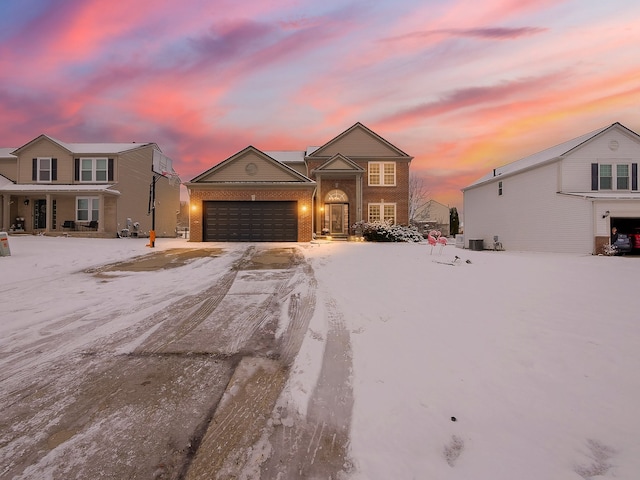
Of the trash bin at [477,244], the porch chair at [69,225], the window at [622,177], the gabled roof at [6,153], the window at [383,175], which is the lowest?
the trash bin at [477,244]

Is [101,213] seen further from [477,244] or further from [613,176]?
[613,176]

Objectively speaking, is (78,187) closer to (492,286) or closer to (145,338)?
(145,338)

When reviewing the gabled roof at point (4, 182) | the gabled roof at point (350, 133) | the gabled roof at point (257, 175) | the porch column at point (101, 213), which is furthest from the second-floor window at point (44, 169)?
the gabled roof at point (350, 133)

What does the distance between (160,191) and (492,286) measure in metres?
28.1

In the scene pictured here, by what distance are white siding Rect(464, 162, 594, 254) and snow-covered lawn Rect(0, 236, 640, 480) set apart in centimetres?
1118

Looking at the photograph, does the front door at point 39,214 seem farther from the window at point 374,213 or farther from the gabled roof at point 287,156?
the window at point 374,213

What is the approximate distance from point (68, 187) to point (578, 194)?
3274cm

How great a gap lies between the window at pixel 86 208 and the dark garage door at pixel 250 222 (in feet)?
34.6

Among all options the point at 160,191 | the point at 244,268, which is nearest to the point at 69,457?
the point at 244,268

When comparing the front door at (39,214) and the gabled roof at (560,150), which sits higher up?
the gabled roof at (560,150)

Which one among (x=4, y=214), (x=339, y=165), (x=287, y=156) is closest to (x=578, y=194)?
(x=339, y=165)

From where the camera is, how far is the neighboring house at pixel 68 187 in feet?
71.7


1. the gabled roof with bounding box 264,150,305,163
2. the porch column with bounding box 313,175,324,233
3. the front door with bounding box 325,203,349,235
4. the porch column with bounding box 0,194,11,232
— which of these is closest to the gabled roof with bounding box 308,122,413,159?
the gabled roof with bounding box 264,150,305,163

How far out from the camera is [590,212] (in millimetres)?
15438
